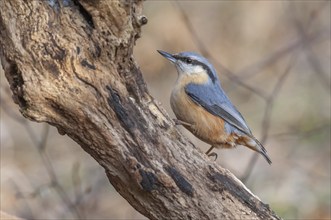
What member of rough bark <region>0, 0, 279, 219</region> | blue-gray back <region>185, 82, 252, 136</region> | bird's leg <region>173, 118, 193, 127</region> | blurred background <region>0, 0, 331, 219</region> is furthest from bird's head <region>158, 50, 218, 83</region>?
blurred background <region>0, 0, 331, 219</region>

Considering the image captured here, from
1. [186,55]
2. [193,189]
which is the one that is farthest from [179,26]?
[193,189]

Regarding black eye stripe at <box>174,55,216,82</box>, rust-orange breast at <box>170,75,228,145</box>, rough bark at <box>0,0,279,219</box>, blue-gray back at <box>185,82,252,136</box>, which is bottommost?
rough bark at <box>0,0,279,219</box>

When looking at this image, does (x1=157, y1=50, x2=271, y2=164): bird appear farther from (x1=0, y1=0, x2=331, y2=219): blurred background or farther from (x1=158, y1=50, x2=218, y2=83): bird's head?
(x1=0, y1=0, x2=331, y2=219): blurred background

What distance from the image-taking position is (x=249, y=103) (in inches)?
358

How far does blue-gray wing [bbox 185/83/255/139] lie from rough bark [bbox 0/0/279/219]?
0.95 meters

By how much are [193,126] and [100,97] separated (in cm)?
122

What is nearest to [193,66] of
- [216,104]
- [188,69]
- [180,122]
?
[188,69]

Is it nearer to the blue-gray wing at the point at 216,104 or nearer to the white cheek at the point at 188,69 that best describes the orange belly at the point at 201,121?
the blue-gray wing at the point at 216,104

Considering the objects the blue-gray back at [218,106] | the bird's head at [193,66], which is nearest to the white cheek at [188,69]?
the bird's head at [193,66]

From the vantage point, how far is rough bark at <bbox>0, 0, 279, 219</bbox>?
129 inches

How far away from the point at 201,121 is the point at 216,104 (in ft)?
0.52

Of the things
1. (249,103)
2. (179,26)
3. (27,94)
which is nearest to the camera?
(27,94)

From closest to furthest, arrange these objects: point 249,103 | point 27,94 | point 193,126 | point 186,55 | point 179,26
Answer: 1. point 27,94
2. point 193,126
3. point 186,55
4. point 249,103
5. point 179,26

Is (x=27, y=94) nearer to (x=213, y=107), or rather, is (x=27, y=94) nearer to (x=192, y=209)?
(x=192, y=209)
